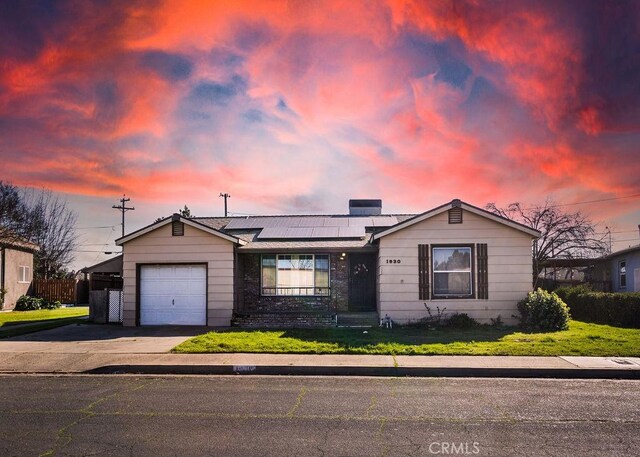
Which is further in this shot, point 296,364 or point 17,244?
point 17,244

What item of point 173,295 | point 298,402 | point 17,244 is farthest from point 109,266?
point 298,402

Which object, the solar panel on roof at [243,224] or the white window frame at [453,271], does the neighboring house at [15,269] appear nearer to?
the solar panel on roof at [243,224]

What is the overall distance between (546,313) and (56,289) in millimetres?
29632

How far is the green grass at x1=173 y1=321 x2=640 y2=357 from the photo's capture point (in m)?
12.7

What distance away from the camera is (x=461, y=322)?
17891mm

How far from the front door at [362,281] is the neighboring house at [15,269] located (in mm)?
19966

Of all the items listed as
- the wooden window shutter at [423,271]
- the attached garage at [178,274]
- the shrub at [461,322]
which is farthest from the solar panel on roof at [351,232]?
the shrub at [461,322]

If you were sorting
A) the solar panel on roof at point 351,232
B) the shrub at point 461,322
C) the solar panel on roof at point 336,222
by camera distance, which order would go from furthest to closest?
the solar panel on roof at point 336,222 < the solar panel on roof at point 351,232 < the shrub at point 461,322

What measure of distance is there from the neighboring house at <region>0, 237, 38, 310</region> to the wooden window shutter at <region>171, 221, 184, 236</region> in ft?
48.7

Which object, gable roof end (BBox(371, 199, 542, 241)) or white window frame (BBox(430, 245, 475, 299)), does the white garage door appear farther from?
white window frame (BBox(430, 245, 475, 299))

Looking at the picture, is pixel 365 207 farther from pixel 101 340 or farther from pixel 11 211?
pixel 11 211

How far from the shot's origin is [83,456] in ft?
19.2

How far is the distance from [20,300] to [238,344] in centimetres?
2115

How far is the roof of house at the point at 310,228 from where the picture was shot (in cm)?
1866
